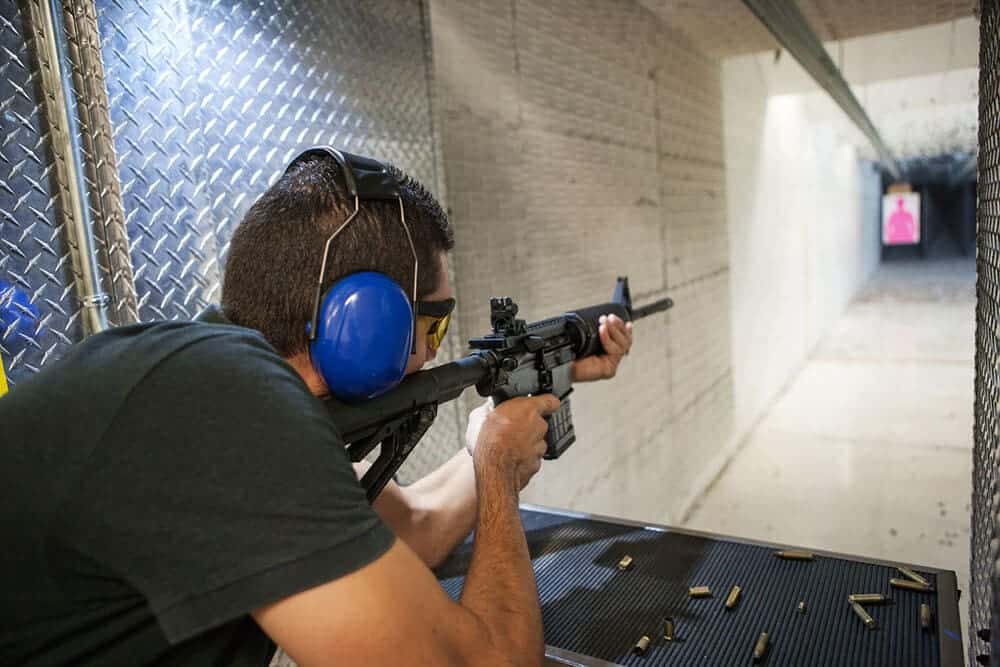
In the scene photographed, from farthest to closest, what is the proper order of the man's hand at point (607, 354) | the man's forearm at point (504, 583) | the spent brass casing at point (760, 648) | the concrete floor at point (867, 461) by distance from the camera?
the concrete floor at point (867, 461), the man's hand at point (607, 354), the spent brass casing at point (760, 648), the man's forearm at point (504, 583)

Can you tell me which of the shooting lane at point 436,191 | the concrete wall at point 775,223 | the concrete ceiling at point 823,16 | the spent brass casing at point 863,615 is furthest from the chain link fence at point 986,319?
the concrete wall at point 775,223

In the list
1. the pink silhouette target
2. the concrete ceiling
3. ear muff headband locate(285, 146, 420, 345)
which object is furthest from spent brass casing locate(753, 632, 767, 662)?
the pink silhouette target

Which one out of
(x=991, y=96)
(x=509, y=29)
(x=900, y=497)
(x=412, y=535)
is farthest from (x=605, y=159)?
(x=900, y=497)

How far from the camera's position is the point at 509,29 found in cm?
226

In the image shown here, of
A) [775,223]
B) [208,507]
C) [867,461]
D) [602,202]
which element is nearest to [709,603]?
[208,507]

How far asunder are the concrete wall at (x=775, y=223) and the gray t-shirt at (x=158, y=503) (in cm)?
446

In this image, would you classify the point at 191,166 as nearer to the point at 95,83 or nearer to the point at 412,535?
the point at 95,83

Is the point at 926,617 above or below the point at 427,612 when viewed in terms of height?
below

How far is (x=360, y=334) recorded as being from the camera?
859 mm

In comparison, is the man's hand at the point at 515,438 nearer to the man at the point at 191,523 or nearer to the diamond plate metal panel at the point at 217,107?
the man at the point at 191,523

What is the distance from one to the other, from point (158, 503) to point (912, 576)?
117cm

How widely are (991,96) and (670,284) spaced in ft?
8.09

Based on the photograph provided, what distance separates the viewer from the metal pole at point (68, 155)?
1.06m

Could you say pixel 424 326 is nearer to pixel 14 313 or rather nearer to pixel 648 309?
pixel 14 313
